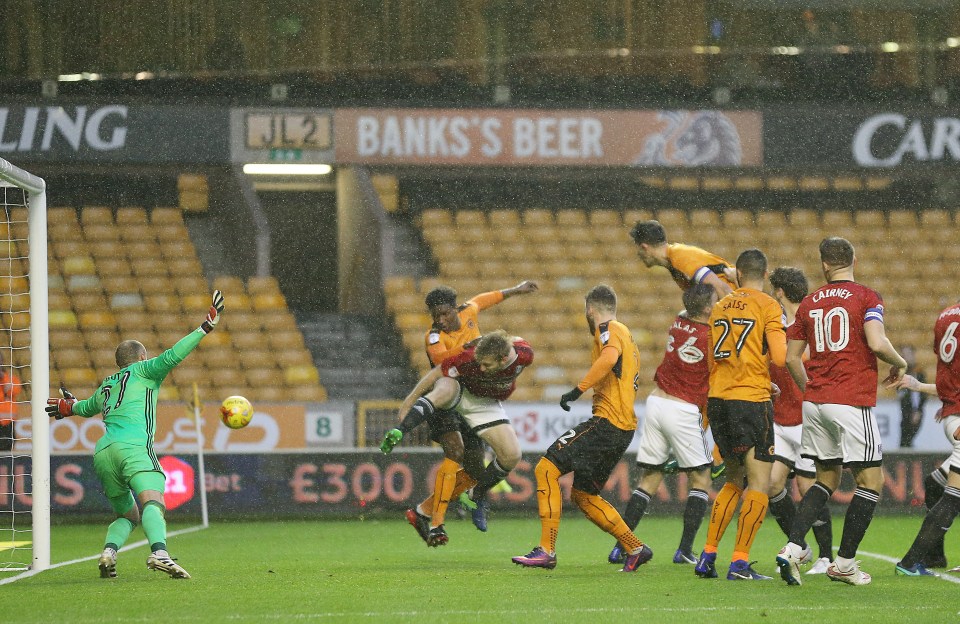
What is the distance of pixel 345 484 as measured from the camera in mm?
14555

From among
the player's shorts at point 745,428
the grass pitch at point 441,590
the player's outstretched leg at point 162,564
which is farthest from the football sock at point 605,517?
the player's outstretched leg at point 162,564

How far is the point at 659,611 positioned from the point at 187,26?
15.5 m

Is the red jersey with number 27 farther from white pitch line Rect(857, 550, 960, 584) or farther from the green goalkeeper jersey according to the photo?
white pitch line Rect(857, 550, 960, 584)

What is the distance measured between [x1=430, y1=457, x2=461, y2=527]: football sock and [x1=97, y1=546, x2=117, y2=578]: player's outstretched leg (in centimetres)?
241

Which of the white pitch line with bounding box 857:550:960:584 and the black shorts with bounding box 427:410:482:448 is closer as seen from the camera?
the white pitch line with bounding box 857:550:960:584

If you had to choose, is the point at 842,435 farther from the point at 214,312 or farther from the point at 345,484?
the point at 345,484

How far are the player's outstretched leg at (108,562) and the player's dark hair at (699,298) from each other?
3950mm

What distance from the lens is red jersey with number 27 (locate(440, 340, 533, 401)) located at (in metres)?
9.11

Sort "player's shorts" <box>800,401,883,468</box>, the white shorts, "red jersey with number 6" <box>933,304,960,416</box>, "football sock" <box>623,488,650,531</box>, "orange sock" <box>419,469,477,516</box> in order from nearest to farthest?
"player's shorts" <box>800,401,883,468</box>, "red jersey with number 6" <box>933,304,960,416</box>, "football sock" <box>623,488,650,531</box>, "orange sock" <box>419,469,477,516</box>, the white shorts

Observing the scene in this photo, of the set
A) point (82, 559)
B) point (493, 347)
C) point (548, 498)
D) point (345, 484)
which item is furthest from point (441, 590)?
point (345, 484)

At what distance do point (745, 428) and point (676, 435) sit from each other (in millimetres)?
1155

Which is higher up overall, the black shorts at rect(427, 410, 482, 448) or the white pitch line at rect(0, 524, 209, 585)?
the black shorts at rect(427, 410, 482, 448)

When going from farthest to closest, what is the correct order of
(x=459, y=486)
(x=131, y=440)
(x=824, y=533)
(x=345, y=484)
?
(x=345, y=484) < (x=459, y=486) < (x=824, y=533) < (x=131, y=440)

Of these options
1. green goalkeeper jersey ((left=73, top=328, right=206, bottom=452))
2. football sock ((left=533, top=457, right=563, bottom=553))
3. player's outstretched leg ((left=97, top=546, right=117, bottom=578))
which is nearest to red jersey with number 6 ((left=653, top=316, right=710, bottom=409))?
football sock ((left=533, top=457, right=563, bottom=553))
